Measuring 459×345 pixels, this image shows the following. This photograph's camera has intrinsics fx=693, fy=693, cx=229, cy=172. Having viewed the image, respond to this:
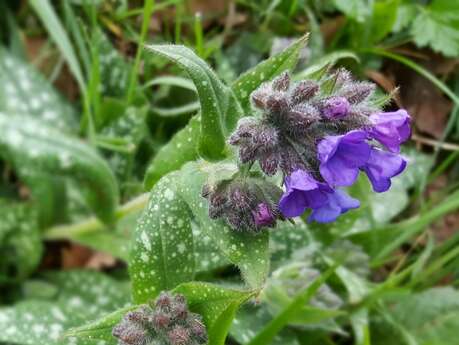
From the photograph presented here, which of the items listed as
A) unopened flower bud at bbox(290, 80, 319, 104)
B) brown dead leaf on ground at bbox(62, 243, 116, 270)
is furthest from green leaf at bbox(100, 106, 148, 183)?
unopened flower bud at bbox(290, 80, 319, 104)

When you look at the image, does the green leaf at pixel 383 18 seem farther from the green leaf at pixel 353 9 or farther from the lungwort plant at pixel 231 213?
the lungwort plant at pixel 231 213

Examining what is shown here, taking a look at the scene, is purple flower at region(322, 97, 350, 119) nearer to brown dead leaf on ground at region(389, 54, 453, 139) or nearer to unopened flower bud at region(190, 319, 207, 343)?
unopened flower bud at region(190, 319, 207, 343)

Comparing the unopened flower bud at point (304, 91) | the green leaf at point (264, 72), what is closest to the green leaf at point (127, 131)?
the green leaf at point (264, 72)

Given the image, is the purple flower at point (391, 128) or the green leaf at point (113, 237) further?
the green leaf at point (113, 237)

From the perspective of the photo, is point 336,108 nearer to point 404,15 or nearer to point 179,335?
point 179,335

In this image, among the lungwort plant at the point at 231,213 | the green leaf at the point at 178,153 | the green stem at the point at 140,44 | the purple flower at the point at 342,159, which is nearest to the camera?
the purple flower at the point at 342,159

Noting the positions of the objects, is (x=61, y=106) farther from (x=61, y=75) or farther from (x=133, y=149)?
(x=133, y=149)

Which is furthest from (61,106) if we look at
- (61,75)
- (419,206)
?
(419,206)

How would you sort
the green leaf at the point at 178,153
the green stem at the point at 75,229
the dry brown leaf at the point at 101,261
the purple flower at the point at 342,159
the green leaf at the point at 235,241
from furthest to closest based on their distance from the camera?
1. the dry brown leaf at the point at 101,261
2. the green stem at the point at 75,229
3. the green leaf at the point at 178,153
4. the green leaf at the point at 235,241
5. the purple flower at the point at 342,159
